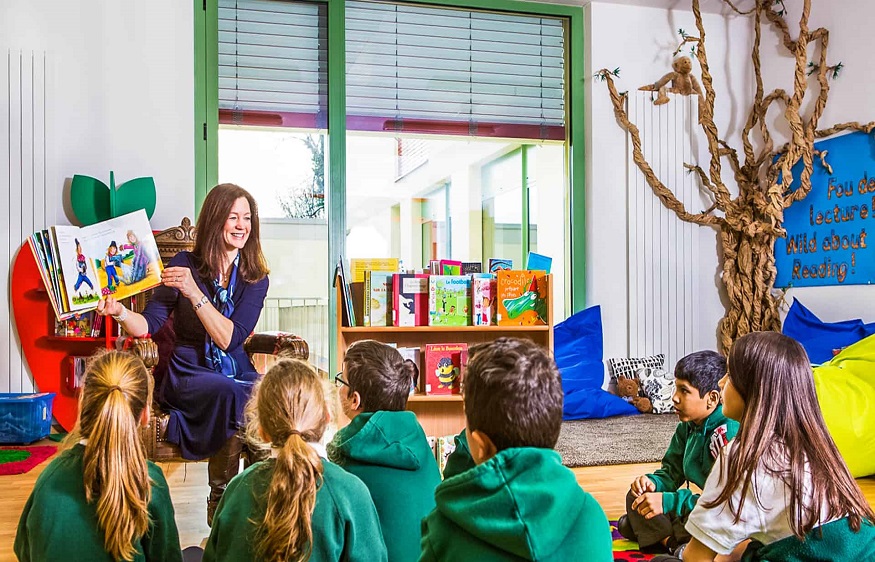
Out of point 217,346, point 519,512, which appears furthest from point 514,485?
point 217,346

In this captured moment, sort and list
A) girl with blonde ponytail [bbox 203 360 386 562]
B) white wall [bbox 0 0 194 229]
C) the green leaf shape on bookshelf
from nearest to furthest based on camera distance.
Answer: girl with blonde ponytail [bbox 203 360 386 562] < the green leaf shape on bookshelf < white wall [bbox 0 0 194 229]

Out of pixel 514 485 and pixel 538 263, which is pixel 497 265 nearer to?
pixel 538 263

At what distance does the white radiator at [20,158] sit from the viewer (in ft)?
13.6

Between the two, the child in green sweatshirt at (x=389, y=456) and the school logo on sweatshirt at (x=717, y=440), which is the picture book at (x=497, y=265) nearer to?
the school logo on sweatshirt at (x=717, y=440)

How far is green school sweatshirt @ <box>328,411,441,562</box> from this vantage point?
1.75m

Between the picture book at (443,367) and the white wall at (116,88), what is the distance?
191 cm

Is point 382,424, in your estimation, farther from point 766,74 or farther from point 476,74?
point 766,74

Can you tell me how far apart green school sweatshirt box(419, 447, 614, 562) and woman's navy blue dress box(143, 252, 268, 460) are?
→ 4.73 feet

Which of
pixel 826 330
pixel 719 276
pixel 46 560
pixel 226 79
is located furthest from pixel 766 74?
pixel 46 560

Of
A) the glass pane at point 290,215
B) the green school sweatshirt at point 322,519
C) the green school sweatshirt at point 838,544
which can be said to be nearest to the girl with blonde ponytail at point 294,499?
the green school sweatshirt at point 322,519

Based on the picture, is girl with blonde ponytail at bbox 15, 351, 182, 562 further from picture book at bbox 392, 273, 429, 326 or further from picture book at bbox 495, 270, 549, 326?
picture book at bbox 495, 270, 549, 326

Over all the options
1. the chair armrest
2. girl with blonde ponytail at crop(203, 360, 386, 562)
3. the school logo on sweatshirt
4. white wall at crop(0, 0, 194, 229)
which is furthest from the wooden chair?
white wall at crop(0, 0, 194, 229)

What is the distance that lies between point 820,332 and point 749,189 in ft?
3.71

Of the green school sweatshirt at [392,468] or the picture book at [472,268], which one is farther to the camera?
the picture book at [472,268]
